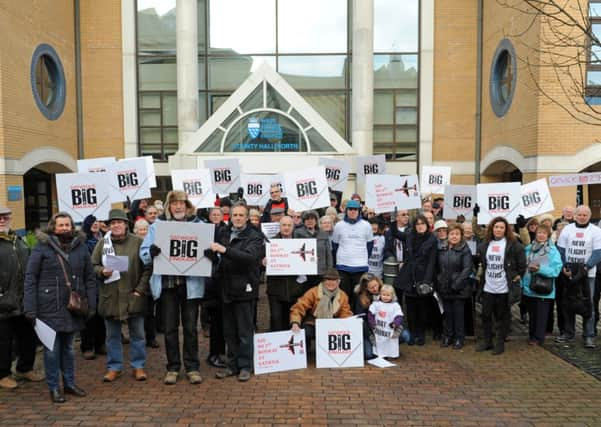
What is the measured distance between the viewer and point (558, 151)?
14398mm

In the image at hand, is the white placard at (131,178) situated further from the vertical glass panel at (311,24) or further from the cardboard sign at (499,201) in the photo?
the vertical glass panel at (311,24)

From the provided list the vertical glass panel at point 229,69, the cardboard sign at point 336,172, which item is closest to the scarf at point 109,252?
the cardboard sign at point 336,172

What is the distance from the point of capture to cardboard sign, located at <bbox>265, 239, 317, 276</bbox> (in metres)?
7.12

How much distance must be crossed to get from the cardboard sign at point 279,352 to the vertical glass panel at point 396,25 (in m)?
17.4

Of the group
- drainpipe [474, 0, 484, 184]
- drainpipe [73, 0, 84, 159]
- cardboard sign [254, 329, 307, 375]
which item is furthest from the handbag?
drainpipe [474, 0, 484, 184]

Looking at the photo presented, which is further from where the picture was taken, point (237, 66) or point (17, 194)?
point (237, 66)

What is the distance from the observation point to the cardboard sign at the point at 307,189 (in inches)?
378

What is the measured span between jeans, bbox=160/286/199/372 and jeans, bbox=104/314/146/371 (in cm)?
35

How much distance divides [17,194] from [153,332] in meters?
10.4

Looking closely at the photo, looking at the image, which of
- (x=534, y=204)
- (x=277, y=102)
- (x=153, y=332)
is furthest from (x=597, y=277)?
(x=277, y=102)

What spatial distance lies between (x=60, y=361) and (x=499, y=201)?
7.07 m

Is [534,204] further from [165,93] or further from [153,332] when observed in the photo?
[165,93]

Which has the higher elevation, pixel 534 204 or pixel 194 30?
pixel 194 30

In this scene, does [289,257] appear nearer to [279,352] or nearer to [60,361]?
[279,352]
